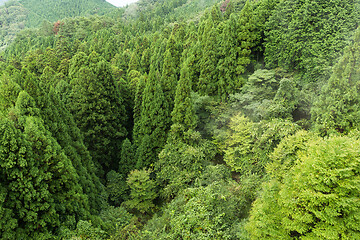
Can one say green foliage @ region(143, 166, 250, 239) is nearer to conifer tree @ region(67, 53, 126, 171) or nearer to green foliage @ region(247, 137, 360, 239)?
green foliage @ region(247, 137, 360, 239)

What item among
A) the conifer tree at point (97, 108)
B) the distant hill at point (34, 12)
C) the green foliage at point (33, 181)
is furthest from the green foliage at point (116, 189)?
the distant hill at point (34, 12)

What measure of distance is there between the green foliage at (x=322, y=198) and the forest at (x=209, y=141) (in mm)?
36

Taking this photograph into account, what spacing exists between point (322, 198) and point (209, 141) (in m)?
12.4

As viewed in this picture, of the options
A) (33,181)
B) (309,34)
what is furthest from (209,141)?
(33,181)

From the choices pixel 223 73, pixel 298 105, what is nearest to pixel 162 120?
pixel 223 73

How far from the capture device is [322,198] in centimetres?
647

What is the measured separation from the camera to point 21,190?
917 cm

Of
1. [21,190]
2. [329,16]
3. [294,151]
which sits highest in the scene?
[329,16]

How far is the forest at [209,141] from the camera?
7.72 metres

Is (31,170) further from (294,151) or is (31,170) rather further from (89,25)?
(89,25)

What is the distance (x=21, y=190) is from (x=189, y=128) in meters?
12.4

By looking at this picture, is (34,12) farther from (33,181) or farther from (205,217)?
(205,217)

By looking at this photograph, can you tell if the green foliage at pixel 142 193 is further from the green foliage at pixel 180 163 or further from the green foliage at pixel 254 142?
the green foliage at pixel 254 142

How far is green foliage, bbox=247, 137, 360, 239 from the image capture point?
249 inches
